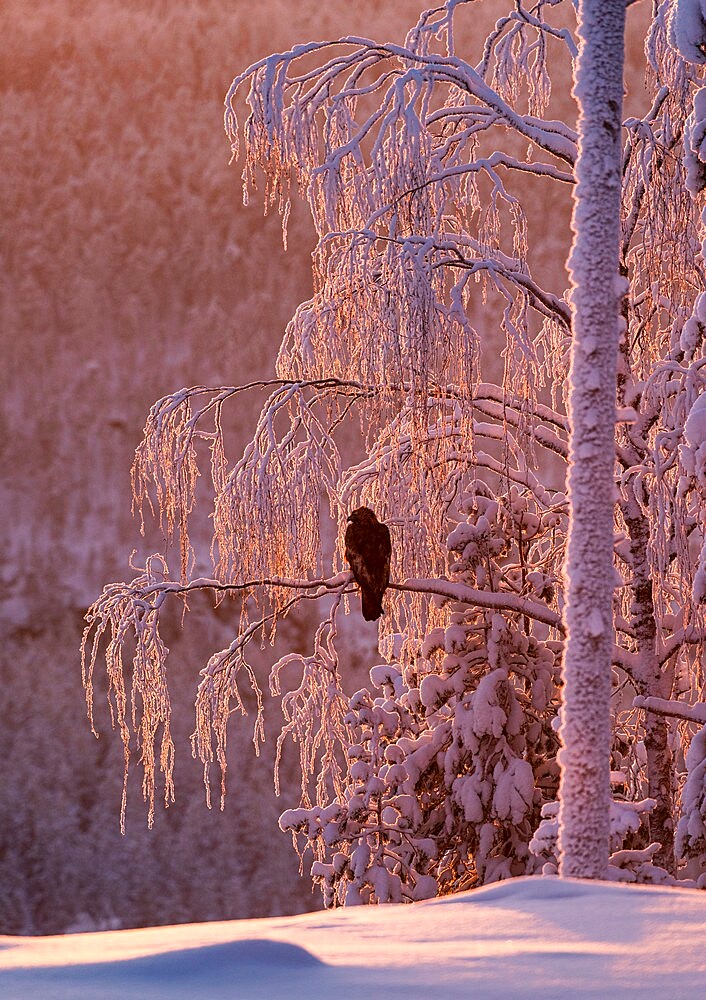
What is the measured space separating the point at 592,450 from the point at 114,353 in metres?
51.5

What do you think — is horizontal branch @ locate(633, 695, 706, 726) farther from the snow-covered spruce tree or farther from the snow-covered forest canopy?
the snow-covered forest canopy

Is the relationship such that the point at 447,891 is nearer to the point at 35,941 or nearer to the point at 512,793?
the point at 512,793

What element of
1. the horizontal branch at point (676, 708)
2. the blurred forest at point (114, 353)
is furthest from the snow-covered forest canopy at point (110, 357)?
the horizontal branch at point (676, 708)

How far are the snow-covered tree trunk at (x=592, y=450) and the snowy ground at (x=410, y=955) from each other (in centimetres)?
290

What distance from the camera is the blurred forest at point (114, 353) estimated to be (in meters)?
43.4

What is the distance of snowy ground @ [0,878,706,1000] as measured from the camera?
8.21 feet

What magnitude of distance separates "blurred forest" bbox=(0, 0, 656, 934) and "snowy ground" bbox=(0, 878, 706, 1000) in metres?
39.8

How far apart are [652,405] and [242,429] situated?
45.2 meters

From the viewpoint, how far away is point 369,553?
8031mm

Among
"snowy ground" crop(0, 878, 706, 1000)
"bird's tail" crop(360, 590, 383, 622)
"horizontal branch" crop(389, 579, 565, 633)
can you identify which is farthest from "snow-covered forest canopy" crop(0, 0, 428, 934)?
"snowy ground" crop(0, 878, 706, 1000)

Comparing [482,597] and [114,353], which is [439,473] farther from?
[114,353]

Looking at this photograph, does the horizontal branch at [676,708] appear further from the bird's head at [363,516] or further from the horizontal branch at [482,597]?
the bird's head at [363,516]

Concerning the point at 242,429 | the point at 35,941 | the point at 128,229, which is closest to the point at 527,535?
the point at 35,941

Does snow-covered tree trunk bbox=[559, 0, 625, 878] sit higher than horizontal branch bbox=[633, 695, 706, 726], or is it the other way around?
snow-covered tree trunk bbox=[559, 0, 625, 878]
